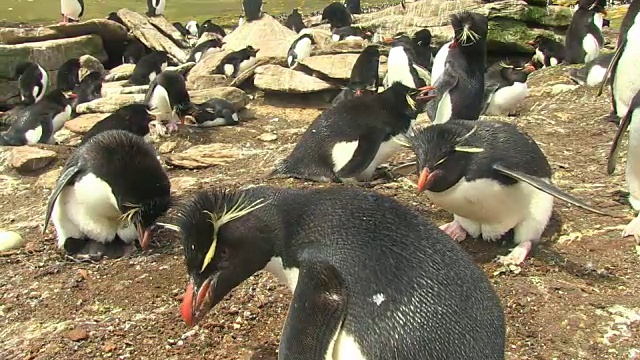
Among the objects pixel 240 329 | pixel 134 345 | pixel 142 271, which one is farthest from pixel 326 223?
pixel 142 271

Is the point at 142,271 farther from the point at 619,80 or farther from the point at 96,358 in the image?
the point at 619,80

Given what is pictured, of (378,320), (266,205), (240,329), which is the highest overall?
(266,205)

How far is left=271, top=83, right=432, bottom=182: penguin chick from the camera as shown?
4.58 metres

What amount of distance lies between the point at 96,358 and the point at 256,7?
43.2ft

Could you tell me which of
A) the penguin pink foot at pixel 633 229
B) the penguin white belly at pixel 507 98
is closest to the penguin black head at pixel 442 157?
the penguin pink foot at pixel 633 229

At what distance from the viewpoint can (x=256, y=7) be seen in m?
14.9

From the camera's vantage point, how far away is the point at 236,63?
33.9 feet

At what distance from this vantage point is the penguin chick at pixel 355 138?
4582mm

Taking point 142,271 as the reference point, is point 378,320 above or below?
above

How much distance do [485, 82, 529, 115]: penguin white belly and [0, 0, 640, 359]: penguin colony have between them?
11mm

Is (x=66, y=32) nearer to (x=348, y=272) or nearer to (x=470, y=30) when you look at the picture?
(x=470, y=30)

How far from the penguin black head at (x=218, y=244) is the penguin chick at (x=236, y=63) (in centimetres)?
804

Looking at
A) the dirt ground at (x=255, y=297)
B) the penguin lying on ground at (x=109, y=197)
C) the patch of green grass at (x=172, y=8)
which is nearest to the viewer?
the dirt ground at (x=255, y=297)

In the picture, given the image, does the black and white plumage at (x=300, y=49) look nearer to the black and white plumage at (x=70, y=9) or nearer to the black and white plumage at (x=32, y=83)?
the black and white plumage at (x=32, y=83)
